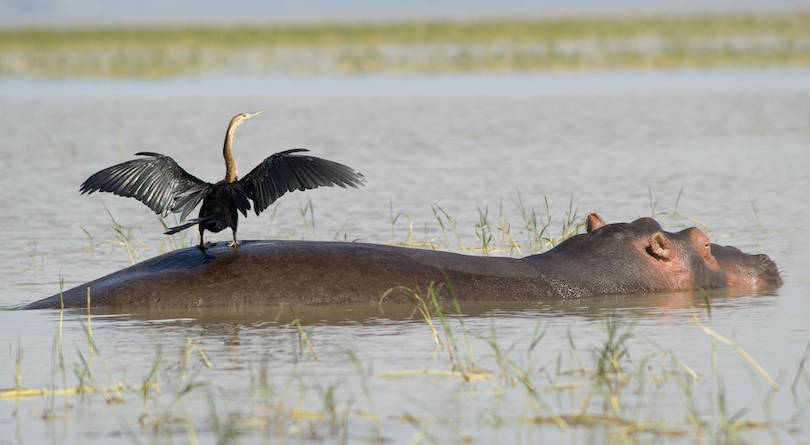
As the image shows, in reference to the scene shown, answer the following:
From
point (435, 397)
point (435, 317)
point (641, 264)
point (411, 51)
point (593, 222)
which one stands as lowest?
point (435, 397)

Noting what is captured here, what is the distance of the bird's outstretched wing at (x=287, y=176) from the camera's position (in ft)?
21.4

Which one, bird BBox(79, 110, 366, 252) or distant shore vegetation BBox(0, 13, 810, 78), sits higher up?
distant shore vegetation BBox(0, 13, 810, 78)

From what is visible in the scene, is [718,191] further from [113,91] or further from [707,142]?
[113,91]

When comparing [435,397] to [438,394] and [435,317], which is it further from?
[435,317]

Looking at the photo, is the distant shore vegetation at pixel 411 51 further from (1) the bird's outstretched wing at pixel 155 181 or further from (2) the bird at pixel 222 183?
(1) the bird's outstretched wing at pixel 155 181

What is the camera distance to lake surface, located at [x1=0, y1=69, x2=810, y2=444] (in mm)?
4523

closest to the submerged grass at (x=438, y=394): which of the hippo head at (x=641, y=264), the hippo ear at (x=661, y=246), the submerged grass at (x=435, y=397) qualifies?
the submerged grass at (x=435, y=397)

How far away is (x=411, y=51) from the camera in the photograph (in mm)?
40125

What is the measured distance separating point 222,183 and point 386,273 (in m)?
1.06

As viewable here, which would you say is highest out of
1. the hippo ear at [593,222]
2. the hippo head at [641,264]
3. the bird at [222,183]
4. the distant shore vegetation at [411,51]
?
the distant shore vegetation at [411,51]

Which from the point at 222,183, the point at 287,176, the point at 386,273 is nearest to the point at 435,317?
the point at 386,273

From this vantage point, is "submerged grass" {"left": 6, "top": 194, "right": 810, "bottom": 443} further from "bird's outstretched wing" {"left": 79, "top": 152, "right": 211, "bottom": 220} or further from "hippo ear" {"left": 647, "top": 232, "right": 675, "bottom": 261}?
"hippo ear" {"left": 647, "top": 232, "right": 675, "bottom": 261}

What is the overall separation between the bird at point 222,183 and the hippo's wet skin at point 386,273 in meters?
0.23

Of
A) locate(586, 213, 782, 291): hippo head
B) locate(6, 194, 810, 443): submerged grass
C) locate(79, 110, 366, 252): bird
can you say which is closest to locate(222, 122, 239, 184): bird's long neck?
locate(79, 110, 366, 252): bird
